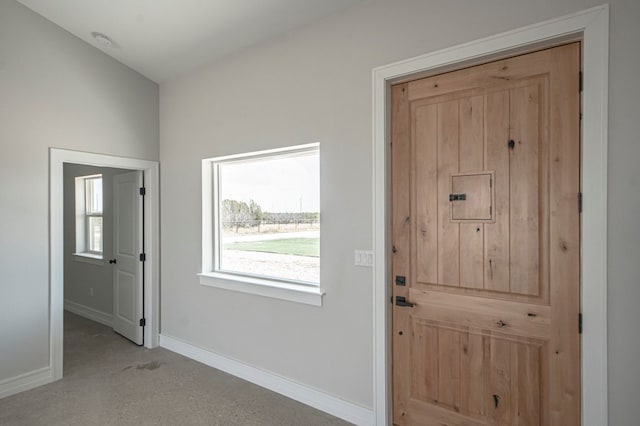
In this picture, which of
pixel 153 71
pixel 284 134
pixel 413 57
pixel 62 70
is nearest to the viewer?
pixel 413 57

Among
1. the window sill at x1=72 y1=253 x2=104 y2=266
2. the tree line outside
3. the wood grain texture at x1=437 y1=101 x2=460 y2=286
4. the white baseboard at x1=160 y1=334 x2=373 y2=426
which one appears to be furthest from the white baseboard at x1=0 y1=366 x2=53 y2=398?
the wood grain texture at x1=437 y1=101 x2=460 y2=286

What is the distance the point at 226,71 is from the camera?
3.32m

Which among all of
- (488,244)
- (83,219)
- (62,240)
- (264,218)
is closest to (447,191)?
(488,244)

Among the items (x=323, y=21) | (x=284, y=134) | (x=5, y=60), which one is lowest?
(x=284, y=134)

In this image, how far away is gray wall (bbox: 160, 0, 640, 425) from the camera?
1.64 metres

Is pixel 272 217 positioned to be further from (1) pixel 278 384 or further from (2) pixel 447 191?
(2) pixel 447 191

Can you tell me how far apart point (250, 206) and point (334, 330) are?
4.92ft

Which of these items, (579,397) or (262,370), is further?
(262,370)

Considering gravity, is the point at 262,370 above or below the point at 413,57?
below

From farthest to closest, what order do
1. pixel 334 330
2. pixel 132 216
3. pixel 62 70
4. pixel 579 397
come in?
1. pixel 132 216
2. pixel 62 70
3. pixel 334 330
4. pixel 579 397

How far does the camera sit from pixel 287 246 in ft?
10.2

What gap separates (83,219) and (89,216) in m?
0.14

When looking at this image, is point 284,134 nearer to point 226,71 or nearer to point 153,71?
point 226,71

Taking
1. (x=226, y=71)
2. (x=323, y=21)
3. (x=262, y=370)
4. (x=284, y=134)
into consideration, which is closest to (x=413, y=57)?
(x=323, y=21)
